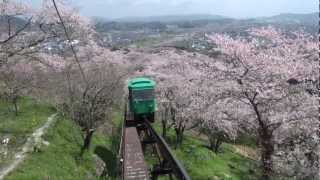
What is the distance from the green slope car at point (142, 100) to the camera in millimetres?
22969

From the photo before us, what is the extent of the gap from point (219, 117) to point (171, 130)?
1104cm

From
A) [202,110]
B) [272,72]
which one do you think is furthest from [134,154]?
[202,110]

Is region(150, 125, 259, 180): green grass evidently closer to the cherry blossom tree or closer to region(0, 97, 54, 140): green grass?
region(0, 97, 54, 140): green grass

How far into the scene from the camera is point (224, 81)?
21703 millimetres

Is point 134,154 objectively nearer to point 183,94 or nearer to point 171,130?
point 183,94

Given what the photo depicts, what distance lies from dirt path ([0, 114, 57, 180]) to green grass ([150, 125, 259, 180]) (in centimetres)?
984

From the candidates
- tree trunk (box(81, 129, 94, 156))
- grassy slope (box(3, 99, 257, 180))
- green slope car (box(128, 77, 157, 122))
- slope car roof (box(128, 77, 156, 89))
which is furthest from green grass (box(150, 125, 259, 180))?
slope car roof (box(128, 77, 156, 89))

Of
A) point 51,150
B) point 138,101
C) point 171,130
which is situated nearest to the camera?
point 138,101

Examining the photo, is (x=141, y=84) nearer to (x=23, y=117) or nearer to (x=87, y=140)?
(x=87, y=140)

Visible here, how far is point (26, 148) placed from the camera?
76.4ft

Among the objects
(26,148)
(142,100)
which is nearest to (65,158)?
(26,148)

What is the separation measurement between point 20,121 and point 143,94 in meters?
10.6

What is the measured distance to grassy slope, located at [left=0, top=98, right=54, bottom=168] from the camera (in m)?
24.2

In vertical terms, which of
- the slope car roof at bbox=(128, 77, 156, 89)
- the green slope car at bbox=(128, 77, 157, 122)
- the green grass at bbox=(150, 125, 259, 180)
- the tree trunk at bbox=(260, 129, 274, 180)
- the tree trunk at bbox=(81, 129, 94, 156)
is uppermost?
the slope car roof at bbox=(128, 77, 156, 89)
